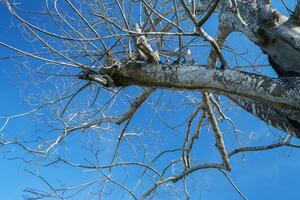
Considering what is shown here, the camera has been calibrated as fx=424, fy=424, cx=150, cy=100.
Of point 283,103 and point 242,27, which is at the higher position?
point 242,27

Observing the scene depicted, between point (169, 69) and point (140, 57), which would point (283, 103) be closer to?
point (169, 69)

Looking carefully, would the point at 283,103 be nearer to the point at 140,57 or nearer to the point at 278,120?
the point at 278,120

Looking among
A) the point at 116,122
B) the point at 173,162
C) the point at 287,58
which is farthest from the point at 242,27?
the point at 173,162

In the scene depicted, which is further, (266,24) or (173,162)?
(173,162)

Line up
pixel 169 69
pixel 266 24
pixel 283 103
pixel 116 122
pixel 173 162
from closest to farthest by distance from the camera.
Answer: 1. pixel 283 103
2. pixel 169 69
3. pixel 266 24
4. pixel 116 122
5. pixel 173 162

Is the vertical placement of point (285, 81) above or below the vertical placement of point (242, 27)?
below

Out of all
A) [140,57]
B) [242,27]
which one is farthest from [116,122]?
[242,27]

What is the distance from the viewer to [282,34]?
298 cm

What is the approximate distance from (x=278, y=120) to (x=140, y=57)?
3.51ft

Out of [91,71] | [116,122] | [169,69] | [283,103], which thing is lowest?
[283,103]

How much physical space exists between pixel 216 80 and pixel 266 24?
0.73 metres


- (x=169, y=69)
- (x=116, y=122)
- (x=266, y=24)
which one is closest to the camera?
(x=169, y=69)

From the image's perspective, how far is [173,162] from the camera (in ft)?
15.9

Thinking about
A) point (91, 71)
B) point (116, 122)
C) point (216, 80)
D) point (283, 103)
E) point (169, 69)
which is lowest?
point (283, 103)
